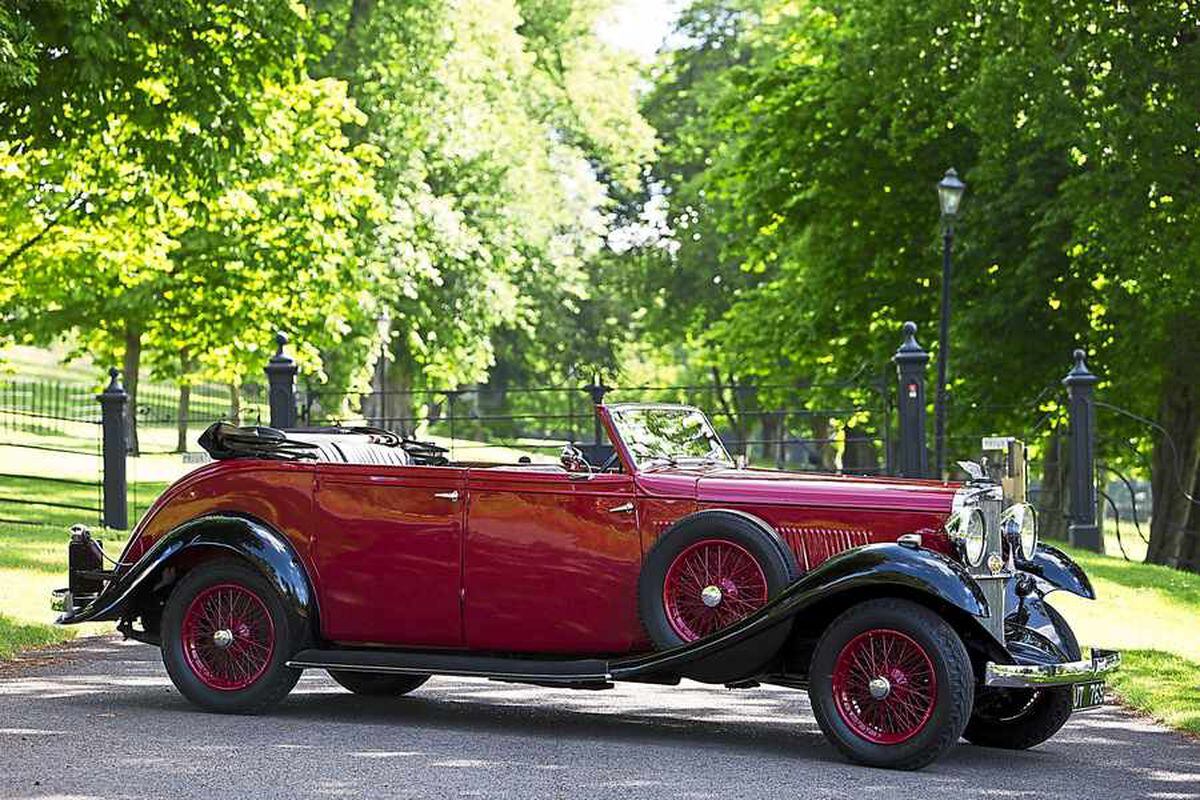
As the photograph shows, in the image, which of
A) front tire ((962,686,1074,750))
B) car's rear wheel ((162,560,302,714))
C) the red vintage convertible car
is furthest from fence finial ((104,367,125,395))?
front tire ((962,686,1074,750))

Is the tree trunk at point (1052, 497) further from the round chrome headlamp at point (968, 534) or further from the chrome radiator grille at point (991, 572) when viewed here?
the round chrome headlamp at point (968, 534)

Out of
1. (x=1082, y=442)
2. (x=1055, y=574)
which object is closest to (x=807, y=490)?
(x=1055, y=574)

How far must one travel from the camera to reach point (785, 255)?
115 feet

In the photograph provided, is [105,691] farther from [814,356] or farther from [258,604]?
[814,356]

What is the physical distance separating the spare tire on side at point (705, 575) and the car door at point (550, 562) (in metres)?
0.23

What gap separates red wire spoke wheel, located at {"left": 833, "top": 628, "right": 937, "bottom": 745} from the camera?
8.14m

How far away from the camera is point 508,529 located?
9320 mm

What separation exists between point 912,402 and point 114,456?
9149 mm

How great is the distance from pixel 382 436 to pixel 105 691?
81.9 inches

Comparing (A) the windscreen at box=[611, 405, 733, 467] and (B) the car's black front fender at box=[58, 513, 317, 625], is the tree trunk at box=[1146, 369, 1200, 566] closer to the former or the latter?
(A) the windscreen at box=[611, 405, 733, 467]

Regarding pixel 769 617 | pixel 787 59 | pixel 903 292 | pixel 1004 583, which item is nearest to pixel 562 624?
pixel 769 617

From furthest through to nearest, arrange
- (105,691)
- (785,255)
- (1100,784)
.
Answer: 1. (785,255)
2. (105,691)
3. (1100,784)

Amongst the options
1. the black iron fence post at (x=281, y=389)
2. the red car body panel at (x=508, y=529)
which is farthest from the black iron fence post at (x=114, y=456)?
the red car body panel at (x=508, y=529)

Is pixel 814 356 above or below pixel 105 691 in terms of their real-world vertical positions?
above
